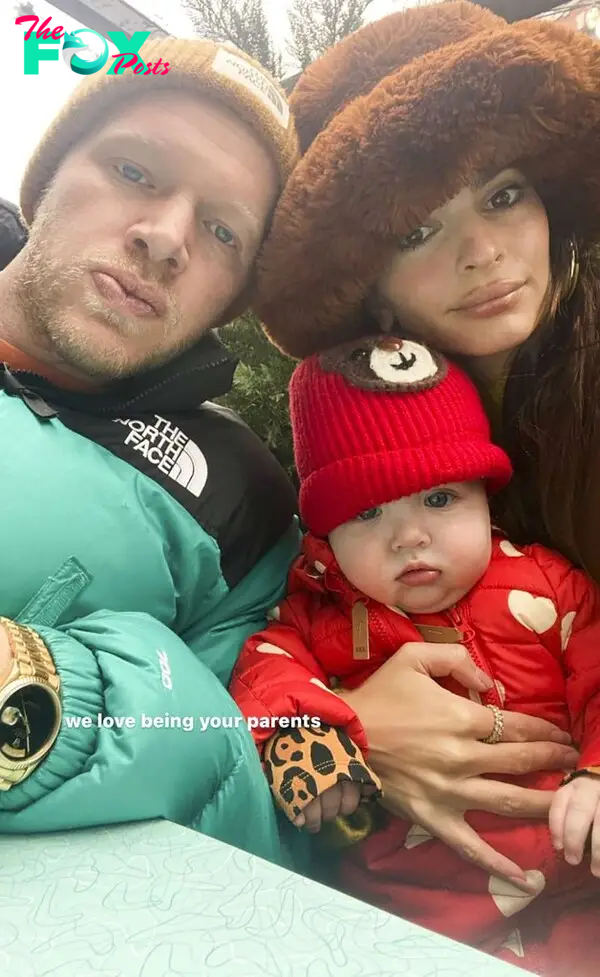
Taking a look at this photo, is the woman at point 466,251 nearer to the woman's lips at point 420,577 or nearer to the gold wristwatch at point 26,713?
the woman's lips at point 420,577

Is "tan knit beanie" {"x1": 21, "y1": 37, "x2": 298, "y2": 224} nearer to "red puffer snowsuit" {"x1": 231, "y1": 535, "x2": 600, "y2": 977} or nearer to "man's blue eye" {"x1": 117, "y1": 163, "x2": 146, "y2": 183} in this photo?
"man's blue eye" {"x1": 117, "y1": 163, "x2": 146, "y2": 183}

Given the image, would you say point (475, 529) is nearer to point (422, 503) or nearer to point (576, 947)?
point (422, 503)

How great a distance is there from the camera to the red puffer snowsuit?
32 centimetres

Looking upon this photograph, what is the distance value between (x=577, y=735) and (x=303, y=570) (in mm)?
204

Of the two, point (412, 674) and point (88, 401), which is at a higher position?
point (88, 401)

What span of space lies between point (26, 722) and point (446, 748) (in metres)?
0.23

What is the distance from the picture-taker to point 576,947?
30cm

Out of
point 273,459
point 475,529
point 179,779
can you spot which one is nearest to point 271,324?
point 273,459

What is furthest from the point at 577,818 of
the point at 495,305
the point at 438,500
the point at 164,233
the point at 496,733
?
the point at 164,233

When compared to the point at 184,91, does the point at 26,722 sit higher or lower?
lower

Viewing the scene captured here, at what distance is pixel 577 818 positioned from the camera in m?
0.35

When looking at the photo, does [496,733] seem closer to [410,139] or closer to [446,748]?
[446,748]

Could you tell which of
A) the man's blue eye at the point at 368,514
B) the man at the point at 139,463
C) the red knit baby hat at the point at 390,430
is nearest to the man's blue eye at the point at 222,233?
the man at the point at 139,463

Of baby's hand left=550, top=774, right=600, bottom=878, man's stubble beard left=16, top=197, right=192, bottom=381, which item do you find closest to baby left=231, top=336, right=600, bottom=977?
baby's hand left=550, top=774, right=600, bottom=878
